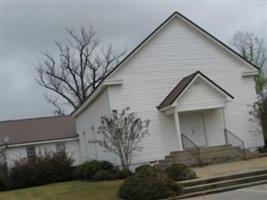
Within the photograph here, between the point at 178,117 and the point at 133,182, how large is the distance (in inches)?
422

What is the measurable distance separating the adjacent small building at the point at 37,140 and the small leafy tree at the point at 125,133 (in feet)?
38.3

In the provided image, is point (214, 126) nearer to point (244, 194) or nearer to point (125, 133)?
point (125, 133)

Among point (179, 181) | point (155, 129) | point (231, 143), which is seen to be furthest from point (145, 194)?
point (231, 143)

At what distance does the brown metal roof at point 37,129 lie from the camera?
39281 millimetres

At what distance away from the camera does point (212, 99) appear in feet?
87.6

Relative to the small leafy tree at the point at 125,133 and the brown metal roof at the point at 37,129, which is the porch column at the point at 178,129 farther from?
the brown metal roof at the point at 37,129

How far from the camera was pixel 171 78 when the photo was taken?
27469 millimetres

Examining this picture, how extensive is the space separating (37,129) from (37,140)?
10.8 ft

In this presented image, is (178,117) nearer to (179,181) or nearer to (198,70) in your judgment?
(198,70)

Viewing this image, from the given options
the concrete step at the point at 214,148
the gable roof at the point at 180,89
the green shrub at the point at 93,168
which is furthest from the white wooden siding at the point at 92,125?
the concrete step at the point at 214,148

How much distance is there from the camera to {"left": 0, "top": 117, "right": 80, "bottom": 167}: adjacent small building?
38125mm

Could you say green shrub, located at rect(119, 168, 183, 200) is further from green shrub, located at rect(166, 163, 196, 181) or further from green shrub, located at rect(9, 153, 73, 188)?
green shrub, located at rect(9, 153, 73, 188)

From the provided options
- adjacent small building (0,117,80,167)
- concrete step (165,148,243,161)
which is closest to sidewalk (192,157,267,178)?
concrete step (165,148,243,161)

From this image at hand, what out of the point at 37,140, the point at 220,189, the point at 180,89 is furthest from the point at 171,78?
the point at 37,140
